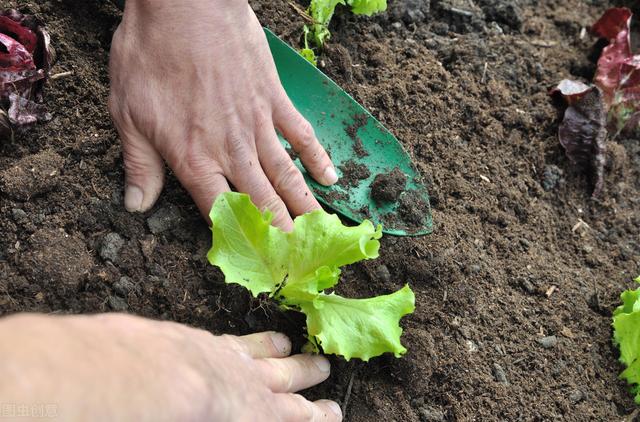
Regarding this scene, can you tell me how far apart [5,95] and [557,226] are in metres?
1.80

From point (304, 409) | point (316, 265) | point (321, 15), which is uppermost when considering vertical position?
point (321, 15)

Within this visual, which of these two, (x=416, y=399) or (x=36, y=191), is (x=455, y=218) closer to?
(x=416, y=399)

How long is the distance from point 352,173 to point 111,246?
748 mm

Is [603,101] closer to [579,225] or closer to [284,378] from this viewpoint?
[579,225]

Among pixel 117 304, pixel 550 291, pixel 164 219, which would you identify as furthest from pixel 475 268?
pixel 117 304

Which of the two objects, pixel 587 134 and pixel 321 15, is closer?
pixel 321 15

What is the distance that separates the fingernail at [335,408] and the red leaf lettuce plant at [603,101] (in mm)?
1332

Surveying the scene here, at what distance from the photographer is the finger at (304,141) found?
71.2 inches

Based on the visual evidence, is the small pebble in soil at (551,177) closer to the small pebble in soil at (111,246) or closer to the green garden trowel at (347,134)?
the green garden trowel at (347,134)

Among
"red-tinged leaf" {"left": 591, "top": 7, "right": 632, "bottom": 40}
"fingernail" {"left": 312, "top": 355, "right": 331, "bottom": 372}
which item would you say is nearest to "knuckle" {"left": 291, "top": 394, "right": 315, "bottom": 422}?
"fingernail" {"left": 312, "top": 355, "right": 331, "bottom": 372}

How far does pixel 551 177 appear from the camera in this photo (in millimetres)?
2293

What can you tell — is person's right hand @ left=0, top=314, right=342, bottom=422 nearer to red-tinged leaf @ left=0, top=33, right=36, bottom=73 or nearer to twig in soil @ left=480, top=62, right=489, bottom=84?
red-tinged leaf @ left=0, top=33, right=36, bottom=73

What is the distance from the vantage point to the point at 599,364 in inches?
76.7

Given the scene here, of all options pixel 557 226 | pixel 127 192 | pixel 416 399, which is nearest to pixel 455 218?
pixel 557 226
